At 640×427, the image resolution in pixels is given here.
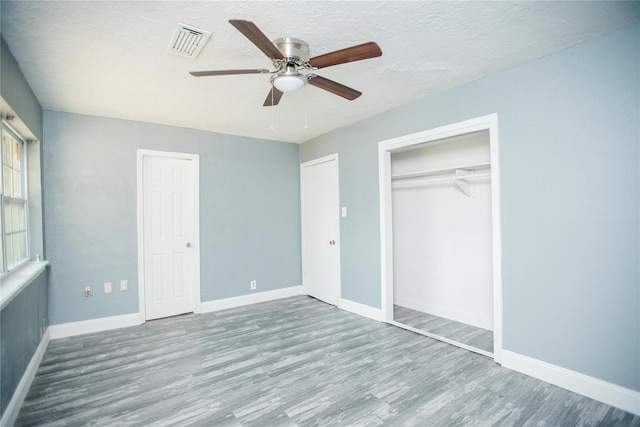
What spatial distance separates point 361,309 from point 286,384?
1.78 meters

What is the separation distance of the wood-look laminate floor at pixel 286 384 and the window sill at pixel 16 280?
0.82 m

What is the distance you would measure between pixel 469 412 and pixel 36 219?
4135 millimetres

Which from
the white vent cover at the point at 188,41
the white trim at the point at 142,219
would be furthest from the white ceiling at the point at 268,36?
the white trim at the point at 142,219

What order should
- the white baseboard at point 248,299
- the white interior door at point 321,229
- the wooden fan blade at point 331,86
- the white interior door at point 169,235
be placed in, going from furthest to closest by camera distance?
the white interior door at point 321,229 < the white baseboard at point 248,299 < the white interior door at point 169,235 < the wooden fan blade at point 331,86

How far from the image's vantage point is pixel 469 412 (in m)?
2.09

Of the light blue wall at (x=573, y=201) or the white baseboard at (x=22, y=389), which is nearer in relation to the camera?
the white baseboard at (x=22, y=389)

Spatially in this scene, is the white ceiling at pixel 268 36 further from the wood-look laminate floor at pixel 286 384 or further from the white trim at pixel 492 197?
the wood-look laminate floor at pixel 286 384

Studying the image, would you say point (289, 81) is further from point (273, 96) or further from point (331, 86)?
point (273, 96)

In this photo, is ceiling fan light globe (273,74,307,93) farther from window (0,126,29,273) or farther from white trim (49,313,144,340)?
white trim (49,313,144,340)

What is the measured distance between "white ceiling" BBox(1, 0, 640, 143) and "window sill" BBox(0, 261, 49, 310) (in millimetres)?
1589

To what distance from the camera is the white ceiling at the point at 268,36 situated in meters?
1.84

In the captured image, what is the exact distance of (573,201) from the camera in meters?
2.30

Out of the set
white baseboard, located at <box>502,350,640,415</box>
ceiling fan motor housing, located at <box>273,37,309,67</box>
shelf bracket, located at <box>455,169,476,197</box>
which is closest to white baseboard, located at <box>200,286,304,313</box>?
shelf bracket, located at <box>455,169,476,197</box>

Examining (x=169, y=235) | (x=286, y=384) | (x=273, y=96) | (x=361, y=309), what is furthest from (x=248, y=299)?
(x=273, y=96)
